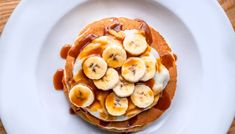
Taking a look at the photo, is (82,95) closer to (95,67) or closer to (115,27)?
(95,67)

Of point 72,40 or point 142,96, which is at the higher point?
point 72,40

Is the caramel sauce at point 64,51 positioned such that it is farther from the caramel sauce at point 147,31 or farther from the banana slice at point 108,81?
the caramel sauce at point 147,31

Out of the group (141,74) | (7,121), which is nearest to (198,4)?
(141,74)

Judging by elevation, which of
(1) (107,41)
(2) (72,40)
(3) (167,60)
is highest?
(2) (72,40)

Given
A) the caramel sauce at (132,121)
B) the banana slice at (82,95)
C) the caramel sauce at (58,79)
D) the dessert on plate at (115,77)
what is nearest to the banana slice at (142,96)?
the dessert on plate at (115,77)

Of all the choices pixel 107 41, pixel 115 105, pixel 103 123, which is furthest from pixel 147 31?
pixel 103 123

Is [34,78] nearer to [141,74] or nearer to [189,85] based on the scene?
[141,74]
